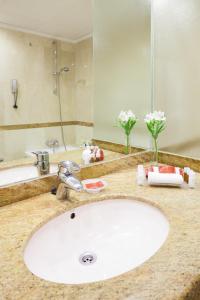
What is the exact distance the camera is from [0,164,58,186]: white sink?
0.96 metres

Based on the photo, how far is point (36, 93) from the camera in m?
0.99

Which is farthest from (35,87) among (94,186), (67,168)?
(94,186)

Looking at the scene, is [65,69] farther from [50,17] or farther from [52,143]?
[52,143]

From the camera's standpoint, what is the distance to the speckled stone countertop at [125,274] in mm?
485

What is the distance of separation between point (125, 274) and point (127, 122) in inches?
41.5

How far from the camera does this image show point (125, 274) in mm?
542

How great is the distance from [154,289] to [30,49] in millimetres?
940

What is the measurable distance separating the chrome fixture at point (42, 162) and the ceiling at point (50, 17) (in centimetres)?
51

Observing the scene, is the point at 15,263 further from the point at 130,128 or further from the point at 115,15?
the point at 115,15

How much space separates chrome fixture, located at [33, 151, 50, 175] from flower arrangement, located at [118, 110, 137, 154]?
60 cm

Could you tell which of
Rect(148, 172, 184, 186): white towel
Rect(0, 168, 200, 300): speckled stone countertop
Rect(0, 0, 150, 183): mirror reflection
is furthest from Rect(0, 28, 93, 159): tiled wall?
Rect(148, 172, 184, 186): white towel

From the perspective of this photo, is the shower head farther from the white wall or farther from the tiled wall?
the white wall

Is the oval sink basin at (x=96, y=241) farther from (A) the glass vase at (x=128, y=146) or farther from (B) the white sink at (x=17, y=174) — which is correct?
(A) the glass vase at (x=128, y=146)

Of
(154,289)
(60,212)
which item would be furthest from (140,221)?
(154,289)
